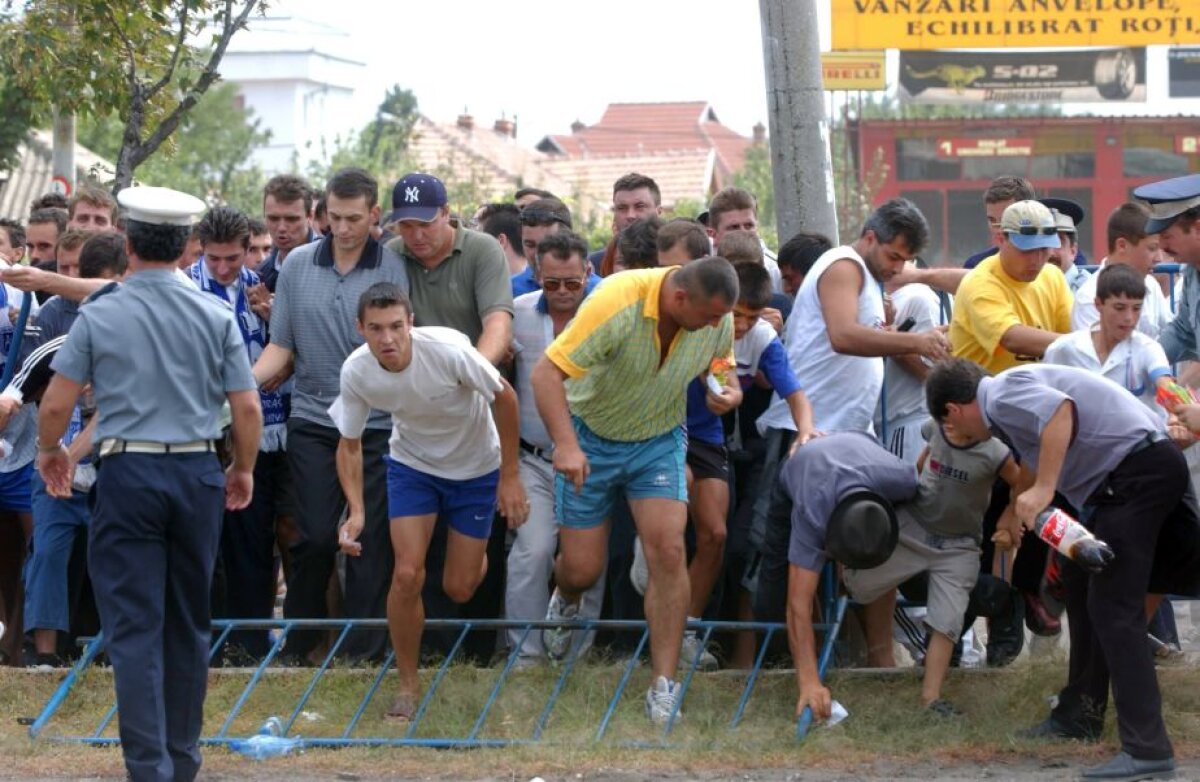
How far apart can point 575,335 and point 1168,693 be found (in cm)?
290

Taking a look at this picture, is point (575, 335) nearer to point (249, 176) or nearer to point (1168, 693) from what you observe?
point (1168, 693)

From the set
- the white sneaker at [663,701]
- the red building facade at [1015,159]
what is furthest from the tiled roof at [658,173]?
the white sneaker at [663,701]

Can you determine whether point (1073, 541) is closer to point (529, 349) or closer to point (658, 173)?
point (529, 349)

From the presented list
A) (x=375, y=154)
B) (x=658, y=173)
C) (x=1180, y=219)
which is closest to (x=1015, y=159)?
(x=658, y=173)

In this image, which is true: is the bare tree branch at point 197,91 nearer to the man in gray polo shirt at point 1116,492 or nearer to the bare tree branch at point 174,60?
the bare tree branch at point 174,60

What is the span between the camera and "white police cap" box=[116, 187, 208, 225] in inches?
246

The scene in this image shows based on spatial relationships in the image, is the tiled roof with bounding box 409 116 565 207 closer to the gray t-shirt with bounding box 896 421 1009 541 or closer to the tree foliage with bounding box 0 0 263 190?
the tree foliage with bounding box 0 0 263 190

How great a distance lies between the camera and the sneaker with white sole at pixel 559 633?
26.1ft

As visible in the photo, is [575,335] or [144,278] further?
[575,335]

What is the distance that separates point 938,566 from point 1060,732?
83cm

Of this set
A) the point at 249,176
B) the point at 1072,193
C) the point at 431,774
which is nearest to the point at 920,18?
the point at 1072,193

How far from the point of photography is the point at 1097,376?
6.69 meters

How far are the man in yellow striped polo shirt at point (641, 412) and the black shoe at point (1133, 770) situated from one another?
66.1 inches

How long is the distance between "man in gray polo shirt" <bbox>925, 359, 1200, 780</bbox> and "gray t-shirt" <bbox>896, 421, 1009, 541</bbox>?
388 millimetres
